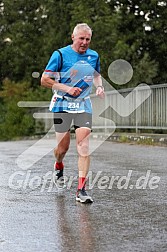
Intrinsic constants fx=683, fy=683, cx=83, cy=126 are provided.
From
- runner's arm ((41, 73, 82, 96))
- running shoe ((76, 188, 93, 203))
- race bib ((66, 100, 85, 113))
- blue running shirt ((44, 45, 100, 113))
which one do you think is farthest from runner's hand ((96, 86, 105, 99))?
running shoe ((76, 188, 93, 203))

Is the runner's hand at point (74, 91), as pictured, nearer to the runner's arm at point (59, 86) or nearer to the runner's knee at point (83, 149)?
the runner's arm at point (59, 86)

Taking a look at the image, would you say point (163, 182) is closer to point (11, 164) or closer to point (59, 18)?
point (11, 164)

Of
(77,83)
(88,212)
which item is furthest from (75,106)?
(88,212)

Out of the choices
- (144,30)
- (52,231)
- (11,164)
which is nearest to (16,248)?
(52,231)

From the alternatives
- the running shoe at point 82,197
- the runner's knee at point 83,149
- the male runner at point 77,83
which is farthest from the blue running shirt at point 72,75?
the running shoe at point 82,197

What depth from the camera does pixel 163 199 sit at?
24.2ft

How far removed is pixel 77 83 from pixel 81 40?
0.49m

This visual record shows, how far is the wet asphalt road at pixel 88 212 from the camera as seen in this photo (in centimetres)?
502

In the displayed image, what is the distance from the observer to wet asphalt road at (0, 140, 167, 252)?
16.5ft

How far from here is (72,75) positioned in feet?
25.1

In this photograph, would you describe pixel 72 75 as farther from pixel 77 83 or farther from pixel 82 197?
pixel 82 197

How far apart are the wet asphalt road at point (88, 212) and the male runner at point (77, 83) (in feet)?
2.13

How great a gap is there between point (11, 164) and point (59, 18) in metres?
36.3

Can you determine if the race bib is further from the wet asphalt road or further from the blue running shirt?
the wet asphalt road
